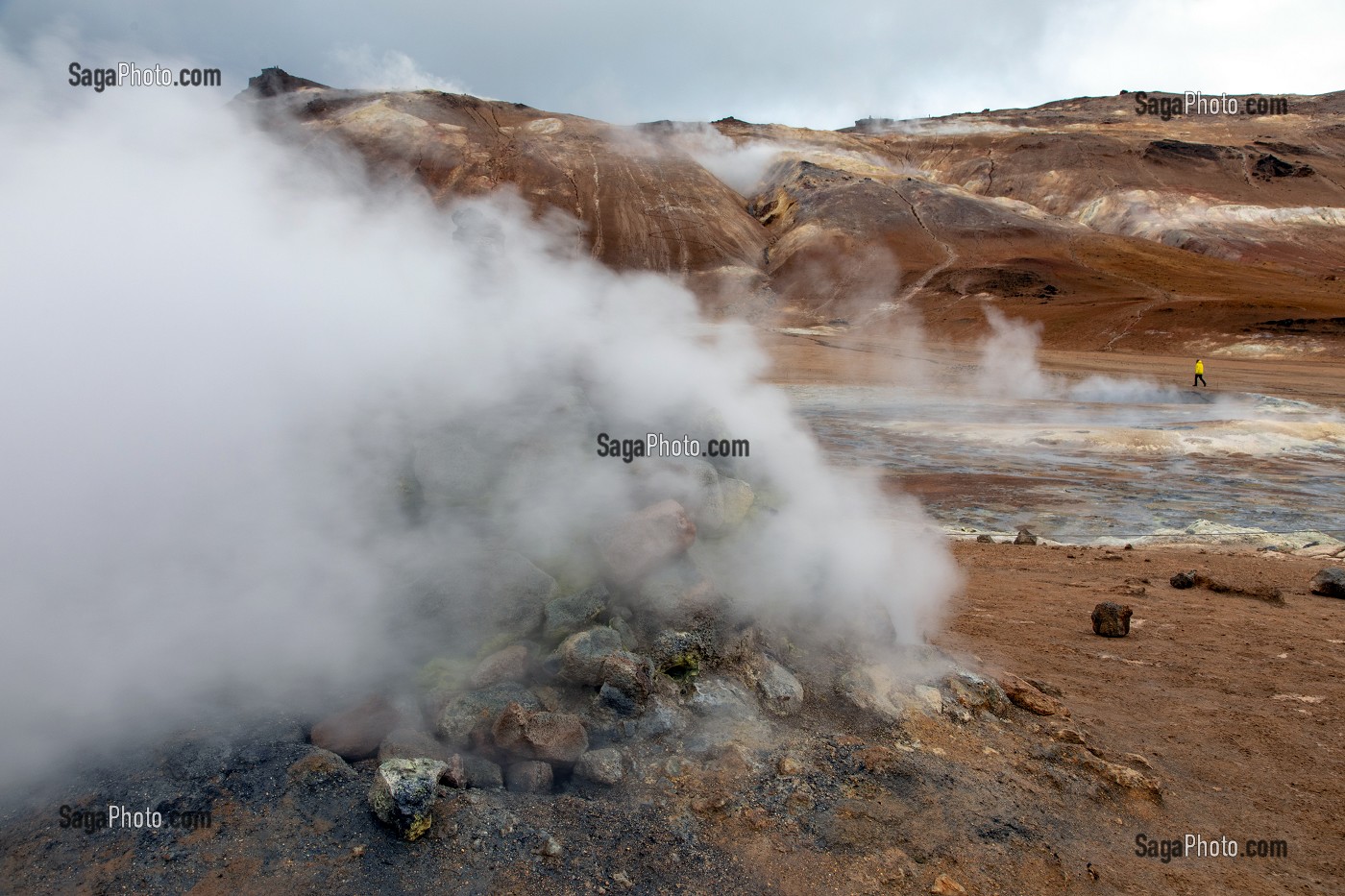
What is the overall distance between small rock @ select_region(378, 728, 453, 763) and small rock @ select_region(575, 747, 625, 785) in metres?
0.48

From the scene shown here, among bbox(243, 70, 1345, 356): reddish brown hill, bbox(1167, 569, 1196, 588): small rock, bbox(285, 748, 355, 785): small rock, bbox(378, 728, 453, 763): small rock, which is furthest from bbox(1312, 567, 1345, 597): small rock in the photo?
bbox(243, 70, 1345, 356): reddish brown hill

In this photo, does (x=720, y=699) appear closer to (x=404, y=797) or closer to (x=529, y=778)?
(x=529, y=778)

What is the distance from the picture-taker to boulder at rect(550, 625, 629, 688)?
10.6 ft

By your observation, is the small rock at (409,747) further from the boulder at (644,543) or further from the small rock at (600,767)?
the boulder at (644,543)

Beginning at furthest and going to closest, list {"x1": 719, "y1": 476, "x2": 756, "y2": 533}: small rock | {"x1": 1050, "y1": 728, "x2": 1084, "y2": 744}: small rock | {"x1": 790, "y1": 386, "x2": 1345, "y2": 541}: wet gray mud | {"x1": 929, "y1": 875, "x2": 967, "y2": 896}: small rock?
1. {"x1": 790, "y1": 386, "x2": 1345, "y2": 541}: wet gray mud
2. {"x1": 719, "y1": 476, "x2": 756, "y2": 533}: small rock
3. {"x1": 1050, "y1": 728, "x2": 1084, "y2": 744}: small rock
4. {"x1": 929, "y1": 875, "x2": 967, "y2": 896}: small rock

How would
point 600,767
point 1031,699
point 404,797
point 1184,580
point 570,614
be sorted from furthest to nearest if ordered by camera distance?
point 1184,580 < point 1031,699 < point 570,614 < point 600,767 < point 404,797

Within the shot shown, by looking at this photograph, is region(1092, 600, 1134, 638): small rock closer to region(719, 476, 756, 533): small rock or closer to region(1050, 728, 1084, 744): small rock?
region(1050, 728, 1084, 744): small rock

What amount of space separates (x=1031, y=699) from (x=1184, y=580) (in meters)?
3.92

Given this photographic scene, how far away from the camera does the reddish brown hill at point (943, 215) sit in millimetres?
37844

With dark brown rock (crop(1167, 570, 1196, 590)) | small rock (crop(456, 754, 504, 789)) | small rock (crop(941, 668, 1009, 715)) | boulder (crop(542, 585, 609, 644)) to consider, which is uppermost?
boulder (crop(542, 585, 609, 644))

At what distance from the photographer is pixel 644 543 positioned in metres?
3.71

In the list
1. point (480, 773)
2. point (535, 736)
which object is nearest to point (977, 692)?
point (535, 736)

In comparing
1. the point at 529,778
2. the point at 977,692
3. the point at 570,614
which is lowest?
the point at 977,692

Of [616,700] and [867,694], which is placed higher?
[616,700]
